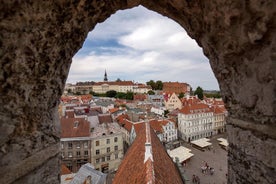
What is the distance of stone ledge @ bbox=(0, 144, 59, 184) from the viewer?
1153 millimetres

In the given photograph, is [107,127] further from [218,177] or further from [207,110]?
[207,110]

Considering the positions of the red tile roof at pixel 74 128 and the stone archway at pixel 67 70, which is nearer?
the stone archway at pixel 67 70

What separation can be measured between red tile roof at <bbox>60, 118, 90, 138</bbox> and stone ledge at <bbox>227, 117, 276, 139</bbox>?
14121 mm

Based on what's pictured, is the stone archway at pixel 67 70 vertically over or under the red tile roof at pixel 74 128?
over

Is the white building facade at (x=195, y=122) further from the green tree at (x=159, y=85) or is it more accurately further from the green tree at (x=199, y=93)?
the green tree at (x=159, y=85)

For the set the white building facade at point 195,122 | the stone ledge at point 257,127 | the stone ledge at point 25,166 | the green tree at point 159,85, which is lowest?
the white building facade at point 195,122

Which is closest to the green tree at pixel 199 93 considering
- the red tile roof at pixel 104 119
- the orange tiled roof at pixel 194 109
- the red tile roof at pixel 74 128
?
the orange tiled roof at pixel 194 109

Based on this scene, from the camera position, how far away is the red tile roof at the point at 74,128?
14498mm

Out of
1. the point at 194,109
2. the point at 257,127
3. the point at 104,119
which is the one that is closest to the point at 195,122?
the point at 194,109

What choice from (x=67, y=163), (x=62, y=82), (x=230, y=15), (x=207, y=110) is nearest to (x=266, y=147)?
(x=230, y=15)

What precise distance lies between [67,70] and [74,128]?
14.1 metres

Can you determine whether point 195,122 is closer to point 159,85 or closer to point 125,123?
point 125,123

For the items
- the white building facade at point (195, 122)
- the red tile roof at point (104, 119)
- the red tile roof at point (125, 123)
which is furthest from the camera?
the white building facade at point (195, 122)

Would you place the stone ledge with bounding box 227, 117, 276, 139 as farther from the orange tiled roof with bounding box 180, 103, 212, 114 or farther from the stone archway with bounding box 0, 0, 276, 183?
the orange tiled roof with bounding box 180, 103, 212, 114
